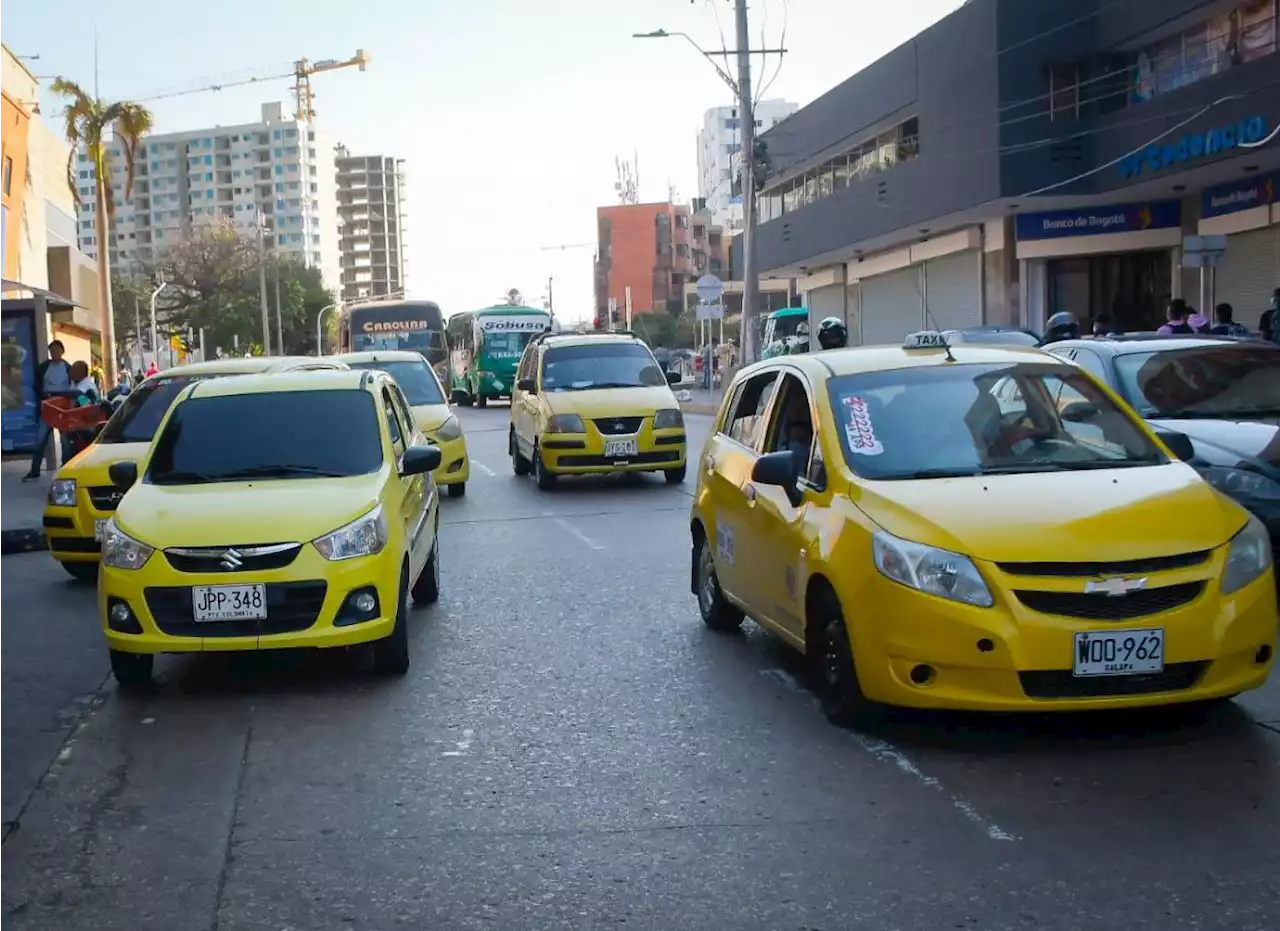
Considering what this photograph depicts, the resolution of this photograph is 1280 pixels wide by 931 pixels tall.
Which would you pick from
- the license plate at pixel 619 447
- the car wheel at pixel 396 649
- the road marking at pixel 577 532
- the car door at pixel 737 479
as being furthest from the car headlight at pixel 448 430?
the car wheel at pixel 396 649

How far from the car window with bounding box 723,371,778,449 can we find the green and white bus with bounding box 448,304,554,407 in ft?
127

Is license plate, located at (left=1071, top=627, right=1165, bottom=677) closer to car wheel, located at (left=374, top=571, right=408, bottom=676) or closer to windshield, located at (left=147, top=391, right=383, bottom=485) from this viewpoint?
car wheel, located at (left=374, top=571, right=408, bottom=676)

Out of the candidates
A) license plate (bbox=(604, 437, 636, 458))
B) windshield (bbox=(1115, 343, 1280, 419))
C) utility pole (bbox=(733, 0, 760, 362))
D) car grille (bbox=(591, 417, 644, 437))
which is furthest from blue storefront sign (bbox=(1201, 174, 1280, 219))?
windshield (bbox=(1115, 343, 1280, 419))

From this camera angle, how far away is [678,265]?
465ft

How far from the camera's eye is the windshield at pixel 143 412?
1216 cm

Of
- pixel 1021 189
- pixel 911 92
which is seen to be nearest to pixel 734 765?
pixel 1021 189

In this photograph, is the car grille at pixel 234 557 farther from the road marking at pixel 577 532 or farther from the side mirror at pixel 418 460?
the road marking at pixel 577 532

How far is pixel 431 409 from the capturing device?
1767 cm

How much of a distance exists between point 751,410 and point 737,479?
1.72 ft

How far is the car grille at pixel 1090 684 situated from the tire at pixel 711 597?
9.66 feet

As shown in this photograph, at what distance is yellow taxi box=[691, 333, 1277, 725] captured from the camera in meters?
5.79

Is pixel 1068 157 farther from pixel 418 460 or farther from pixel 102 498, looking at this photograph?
pixel 418 460

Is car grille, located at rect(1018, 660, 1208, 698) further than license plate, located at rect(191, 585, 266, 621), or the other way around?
license plate, located at rect(191, 585, 266, 621)

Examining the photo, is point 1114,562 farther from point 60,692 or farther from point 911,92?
point 911,92
